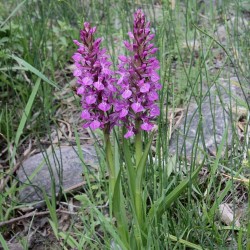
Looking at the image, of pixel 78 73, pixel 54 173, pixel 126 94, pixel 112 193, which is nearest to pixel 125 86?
pixel 126 94

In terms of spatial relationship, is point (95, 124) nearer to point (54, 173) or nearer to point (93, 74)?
point (93, 74)

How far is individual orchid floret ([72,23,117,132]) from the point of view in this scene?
1.41 meters

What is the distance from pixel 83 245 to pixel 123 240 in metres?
0.41

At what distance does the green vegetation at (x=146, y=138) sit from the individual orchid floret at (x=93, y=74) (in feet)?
0.53

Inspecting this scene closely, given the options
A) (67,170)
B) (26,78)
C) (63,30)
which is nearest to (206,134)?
(67,170)

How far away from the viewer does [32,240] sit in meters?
2.15

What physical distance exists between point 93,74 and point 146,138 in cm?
51

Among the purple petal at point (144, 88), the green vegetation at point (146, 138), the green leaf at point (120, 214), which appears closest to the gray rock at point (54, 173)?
the green vegetation at point (146, 138)

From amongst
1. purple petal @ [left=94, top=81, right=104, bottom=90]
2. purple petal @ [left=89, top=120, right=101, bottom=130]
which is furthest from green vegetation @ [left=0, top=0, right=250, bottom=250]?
purple petal @ [left=94, top=81, right=104, bottom=90]

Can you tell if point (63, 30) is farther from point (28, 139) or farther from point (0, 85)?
point (28, 139)

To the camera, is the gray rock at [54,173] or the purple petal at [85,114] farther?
the gray rock at [54,173]

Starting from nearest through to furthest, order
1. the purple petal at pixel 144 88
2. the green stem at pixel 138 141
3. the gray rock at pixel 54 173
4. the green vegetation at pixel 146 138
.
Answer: the purple petal at pixel 144 88, the green stem at pixel 138 141, the green vegetation at pixel 146 138, the gray rock at pixel 54 173

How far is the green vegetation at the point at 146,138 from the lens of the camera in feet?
5.48

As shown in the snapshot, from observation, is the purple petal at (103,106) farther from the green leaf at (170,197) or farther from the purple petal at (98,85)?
the green leaf at (170,197)
